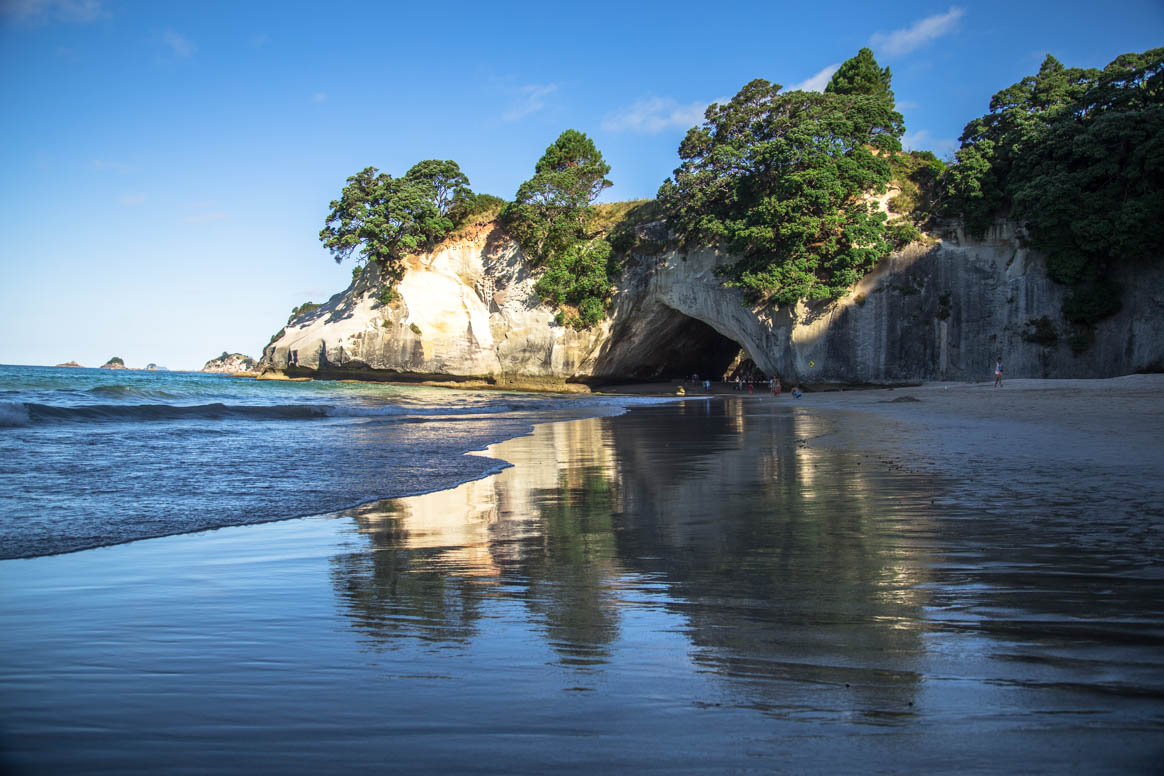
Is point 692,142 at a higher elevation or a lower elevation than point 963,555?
higher

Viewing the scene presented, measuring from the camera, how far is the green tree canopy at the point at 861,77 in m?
39.6

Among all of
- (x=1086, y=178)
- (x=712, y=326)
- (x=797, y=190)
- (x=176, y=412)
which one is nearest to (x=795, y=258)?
(x=797, y=190)

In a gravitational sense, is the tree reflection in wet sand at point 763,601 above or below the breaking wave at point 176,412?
below

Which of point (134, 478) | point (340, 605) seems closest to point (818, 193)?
point (134, 478)

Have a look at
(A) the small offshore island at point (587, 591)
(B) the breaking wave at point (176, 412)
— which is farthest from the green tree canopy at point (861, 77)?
(B) the breaking wave at point (176, 412)

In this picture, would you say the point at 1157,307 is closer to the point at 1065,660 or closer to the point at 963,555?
the point at 963,555

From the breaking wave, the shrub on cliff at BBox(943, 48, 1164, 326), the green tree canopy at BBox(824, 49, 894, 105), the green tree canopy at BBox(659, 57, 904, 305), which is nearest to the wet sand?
the breaking wave

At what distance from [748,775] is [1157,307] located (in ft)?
96.5

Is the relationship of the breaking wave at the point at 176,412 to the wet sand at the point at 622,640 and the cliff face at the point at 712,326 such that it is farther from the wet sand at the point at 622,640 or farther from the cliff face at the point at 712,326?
the cliff face at the point at 712,326

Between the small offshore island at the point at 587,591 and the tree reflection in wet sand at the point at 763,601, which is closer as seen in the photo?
the small offshore island at the point at 587,591

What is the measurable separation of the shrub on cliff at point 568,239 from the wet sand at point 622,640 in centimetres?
3420

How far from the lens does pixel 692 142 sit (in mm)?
34719

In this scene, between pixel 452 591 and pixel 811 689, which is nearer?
pixel 811 689

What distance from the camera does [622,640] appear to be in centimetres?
254
